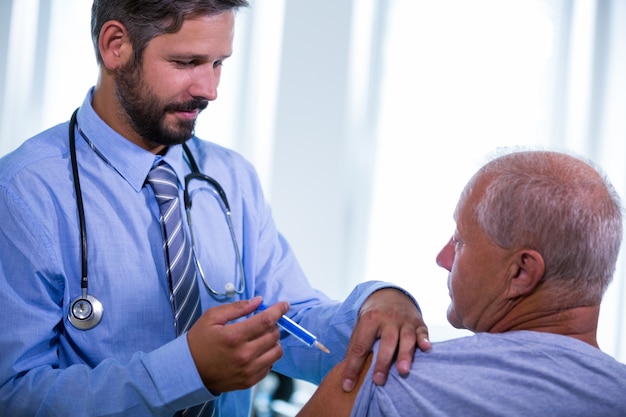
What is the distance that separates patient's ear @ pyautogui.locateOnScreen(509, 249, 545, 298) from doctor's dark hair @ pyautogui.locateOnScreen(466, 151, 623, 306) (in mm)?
11

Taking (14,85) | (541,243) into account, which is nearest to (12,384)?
(541,243)

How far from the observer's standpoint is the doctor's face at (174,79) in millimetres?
1618

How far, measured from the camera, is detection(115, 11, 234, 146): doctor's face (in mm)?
1618

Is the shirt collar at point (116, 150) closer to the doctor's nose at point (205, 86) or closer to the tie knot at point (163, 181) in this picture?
the tie knot at point (163, 181)

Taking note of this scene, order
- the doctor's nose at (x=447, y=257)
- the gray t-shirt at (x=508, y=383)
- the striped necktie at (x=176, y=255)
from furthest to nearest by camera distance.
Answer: the striped necktie at (x=176, y=255)
the doctor's nose at (x=447, y=257)
the gray t-shirt at (x=508, y=383)

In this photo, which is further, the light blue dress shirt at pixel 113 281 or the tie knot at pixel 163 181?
the tie knot at pixel 163 181

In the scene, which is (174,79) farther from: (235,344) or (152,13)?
(235,344)

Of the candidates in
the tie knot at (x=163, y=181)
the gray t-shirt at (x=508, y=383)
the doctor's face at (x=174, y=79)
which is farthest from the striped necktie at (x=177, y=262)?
the gray t-shirt at (x=508, y=383)

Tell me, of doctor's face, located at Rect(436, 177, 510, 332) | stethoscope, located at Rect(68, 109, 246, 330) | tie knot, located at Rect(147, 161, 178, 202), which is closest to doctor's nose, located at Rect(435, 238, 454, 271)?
doctor's face, located at Rect(436, 177, 510, 332)

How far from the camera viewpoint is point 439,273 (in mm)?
3205

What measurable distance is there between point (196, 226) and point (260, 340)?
1.61ft

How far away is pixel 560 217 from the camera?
1203mm

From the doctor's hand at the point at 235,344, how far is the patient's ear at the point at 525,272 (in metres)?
0.39

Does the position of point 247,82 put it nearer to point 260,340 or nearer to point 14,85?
point 14,85
